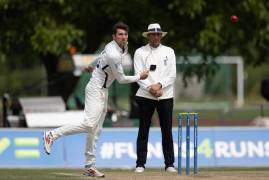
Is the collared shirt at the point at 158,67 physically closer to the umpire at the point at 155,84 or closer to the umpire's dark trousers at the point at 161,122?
the umpire at the point at 155,84

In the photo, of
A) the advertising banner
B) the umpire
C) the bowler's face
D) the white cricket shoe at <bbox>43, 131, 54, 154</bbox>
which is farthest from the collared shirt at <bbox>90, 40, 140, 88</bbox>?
the advertising banner

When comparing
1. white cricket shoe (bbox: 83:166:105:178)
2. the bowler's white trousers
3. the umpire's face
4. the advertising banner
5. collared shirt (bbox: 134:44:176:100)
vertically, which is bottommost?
the advertising banner

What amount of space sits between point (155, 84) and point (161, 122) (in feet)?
2.16

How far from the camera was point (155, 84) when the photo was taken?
531 inches

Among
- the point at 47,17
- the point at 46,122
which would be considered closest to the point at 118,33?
the point at 46,122

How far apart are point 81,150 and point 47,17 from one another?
5753 millimetres

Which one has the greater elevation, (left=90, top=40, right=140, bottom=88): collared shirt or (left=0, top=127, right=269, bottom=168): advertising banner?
(left=90, top=40, right=140, bottom=88): collared shirt

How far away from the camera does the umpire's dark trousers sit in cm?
1370

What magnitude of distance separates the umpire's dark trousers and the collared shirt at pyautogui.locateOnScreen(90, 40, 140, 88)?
1027mm

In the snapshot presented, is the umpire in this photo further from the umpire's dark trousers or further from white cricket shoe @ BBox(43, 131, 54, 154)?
white cricket shoe @ BBox(43, 131, 54, 154)

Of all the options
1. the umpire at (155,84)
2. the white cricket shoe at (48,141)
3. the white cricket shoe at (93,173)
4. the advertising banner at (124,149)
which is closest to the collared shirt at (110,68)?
the umpire at (155,84)

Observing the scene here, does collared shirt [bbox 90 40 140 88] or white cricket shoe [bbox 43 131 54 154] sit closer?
collared shirt [bbox 90 40 140 88]

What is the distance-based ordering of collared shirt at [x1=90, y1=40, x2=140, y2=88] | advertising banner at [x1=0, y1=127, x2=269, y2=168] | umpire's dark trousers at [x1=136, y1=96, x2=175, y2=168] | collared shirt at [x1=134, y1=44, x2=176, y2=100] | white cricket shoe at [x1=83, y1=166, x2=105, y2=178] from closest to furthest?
collared shirt at [x1=90, y1=40, x2=140, y2=88]
white cricket shoe at [x1=83, y1=166, x2=105, y2=178]
collared shirt at [x1=134, y1=44, x2=176, y2=100]
umpire's dark trousers at [x1=136, y1=96, x2=175, y2=168]
advertising banner at [x1=0, y1=127, x2=269, y2=168]

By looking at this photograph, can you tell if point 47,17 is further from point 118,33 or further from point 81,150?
point 118,33
